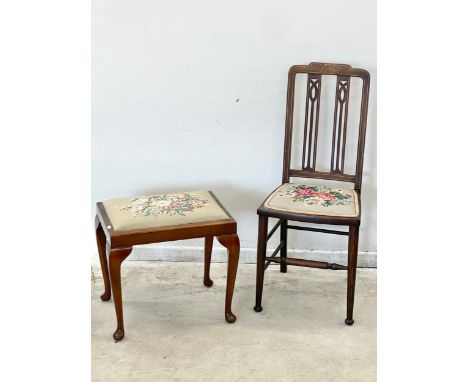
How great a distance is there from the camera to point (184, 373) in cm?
197

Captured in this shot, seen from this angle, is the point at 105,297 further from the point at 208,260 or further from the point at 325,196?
the point at 325,196

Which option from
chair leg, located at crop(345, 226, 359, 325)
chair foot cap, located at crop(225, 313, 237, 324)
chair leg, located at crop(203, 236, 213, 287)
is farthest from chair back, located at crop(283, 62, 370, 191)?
chair foot cap, located at crop(225, 313, 237, 324)

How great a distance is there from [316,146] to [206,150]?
55 cm

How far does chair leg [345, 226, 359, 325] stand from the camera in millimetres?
2223

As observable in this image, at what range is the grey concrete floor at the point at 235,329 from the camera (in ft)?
6.52

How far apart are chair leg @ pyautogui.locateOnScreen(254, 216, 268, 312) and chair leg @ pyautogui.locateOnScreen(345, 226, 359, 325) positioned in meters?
0.36

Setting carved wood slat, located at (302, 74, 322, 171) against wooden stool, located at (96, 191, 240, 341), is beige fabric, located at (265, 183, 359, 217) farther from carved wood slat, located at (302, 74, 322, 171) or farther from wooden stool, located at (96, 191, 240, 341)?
wooden stool, located at (96, 191, 240, 341)

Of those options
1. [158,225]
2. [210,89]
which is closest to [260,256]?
[158,225]

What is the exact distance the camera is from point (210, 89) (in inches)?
103

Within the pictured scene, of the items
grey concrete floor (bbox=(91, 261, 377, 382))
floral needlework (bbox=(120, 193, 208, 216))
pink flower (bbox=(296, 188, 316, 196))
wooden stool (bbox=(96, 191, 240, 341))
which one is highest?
pink flower (bbox=(296, 188, 316, 196))

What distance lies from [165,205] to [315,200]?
65 centimetres
